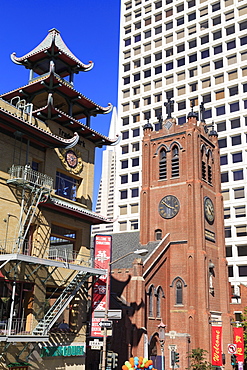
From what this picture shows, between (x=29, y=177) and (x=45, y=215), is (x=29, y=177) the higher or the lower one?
the higher one

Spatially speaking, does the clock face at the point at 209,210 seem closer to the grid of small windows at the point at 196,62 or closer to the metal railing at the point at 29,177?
the grid of small windows at the point at 196,62

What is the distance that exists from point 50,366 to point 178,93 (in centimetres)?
6310

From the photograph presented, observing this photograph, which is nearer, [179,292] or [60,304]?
[60,304]

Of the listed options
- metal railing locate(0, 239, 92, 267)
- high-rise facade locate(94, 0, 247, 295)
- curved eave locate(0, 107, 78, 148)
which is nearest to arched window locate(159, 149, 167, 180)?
high-rise facade locate(94, 0, 247, 295)

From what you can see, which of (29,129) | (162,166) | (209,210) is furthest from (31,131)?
(209,210)

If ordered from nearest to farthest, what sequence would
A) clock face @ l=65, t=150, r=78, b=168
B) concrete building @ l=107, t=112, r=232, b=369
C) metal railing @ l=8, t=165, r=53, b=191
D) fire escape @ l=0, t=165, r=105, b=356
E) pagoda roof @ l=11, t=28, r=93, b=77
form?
fire escape @ l=0, t=165, r=105, b=356 → metal railing @ l=8, t=165, r=53, b=191 → clock face @ l=65, t=150, r=78, b=168 → pagoda roof @ l=11, t=28, r=93, b=77 → concrete building @ l=107, t=112, r=232, b=369

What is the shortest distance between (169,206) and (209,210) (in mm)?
4677

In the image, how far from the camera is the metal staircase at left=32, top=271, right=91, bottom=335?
26.8m

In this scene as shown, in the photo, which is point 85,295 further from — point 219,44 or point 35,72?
point 219,44

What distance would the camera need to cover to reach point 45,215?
1192 inches

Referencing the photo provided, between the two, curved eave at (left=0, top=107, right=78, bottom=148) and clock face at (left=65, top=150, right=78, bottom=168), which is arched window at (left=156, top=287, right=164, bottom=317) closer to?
clock face at (left=65, top=150, right=78, bottom=168)

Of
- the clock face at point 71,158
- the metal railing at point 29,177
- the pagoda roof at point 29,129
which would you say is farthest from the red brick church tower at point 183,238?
the pagoda roof at point 29,129

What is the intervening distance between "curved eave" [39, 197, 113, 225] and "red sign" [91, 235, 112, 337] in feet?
6.78

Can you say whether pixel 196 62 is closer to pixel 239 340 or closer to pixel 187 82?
pixel 187 82
